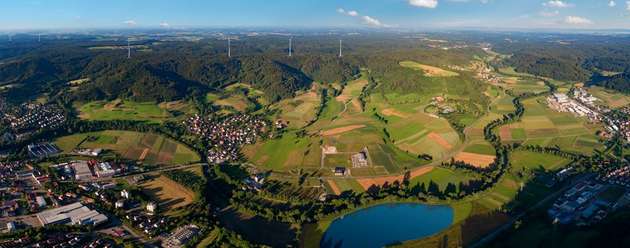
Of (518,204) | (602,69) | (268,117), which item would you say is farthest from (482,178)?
(602,69)

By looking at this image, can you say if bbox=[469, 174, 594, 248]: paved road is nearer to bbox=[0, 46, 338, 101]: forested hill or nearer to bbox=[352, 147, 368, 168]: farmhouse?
bbox=[352, 147, 368, 168]: farmhouse

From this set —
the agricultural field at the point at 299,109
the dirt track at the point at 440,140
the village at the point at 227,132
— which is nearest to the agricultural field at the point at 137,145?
the village at the point at 227,132

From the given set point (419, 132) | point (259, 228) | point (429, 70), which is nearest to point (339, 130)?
point (419, 132)

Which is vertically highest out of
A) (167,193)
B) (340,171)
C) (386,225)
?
(340,171)

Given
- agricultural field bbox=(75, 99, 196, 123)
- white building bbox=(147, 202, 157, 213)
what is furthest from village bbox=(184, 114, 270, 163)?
white building bbox=(147, 202, 157, 213)

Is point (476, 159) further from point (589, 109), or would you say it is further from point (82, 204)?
point (82, 204)

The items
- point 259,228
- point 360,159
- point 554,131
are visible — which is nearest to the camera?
point 259,228

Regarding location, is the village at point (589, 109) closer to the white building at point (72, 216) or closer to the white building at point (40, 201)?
the white building at point (72, 216)
